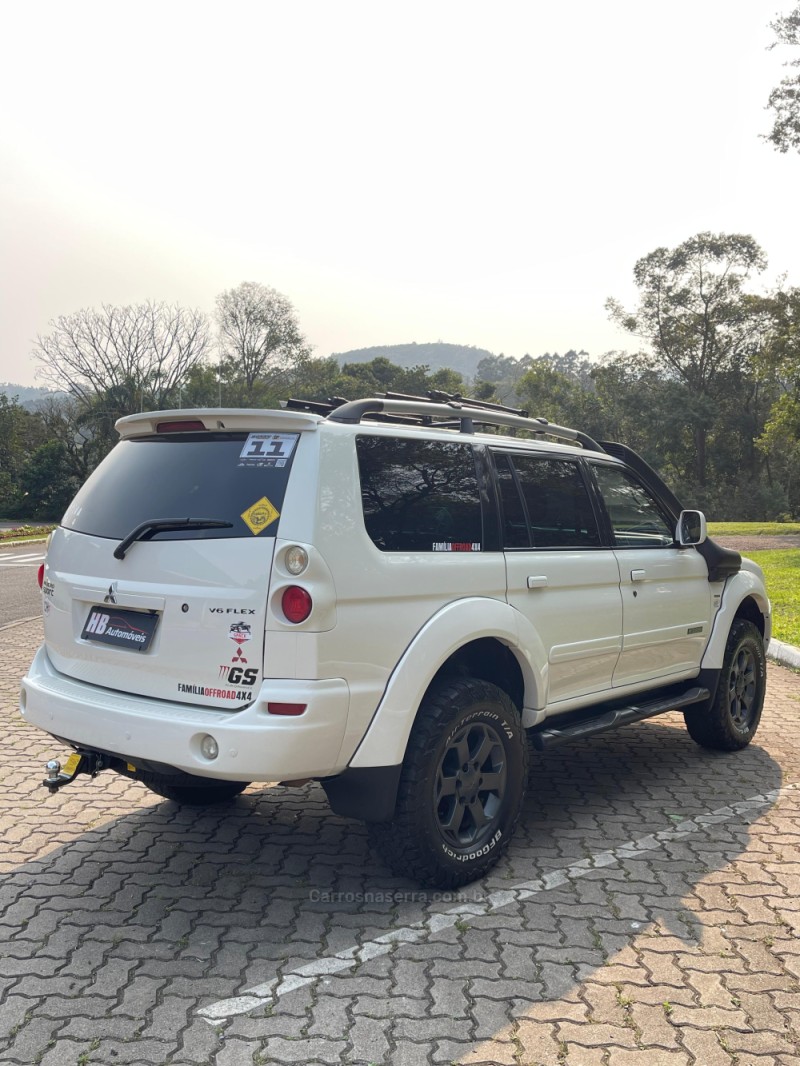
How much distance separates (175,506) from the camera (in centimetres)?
376

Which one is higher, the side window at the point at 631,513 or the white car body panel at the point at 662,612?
the side window at the point at 631,513

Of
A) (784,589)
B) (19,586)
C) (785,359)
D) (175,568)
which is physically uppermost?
(785,359)

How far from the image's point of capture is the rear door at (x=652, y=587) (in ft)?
16.9

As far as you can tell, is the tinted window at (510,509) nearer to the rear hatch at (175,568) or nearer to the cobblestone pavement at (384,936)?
the rear hatch at (175,568)

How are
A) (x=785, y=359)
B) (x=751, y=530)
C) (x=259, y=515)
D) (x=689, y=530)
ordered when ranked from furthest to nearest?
(x=751, y=530)
(x=785, y=359)
(x=689, y=530)
(x=259, y=515)

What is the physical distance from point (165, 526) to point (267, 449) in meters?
0.51

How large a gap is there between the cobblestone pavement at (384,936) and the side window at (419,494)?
59.4 inches

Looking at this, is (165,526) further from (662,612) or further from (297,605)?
(662,612)

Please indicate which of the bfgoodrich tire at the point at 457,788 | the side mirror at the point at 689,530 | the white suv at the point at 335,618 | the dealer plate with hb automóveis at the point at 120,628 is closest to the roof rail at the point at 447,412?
the white suv at the point at 335,618

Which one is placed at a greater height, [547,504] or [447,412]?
[447,412]

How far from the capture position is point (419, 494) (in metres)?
3.98

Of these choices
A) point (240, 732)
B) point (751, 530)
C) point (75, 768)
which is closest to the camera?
point (240, 732)

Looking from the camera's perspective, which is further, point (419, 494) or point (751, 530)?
point (751, 530)

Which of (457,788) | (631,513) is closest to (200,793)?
(457,788)
